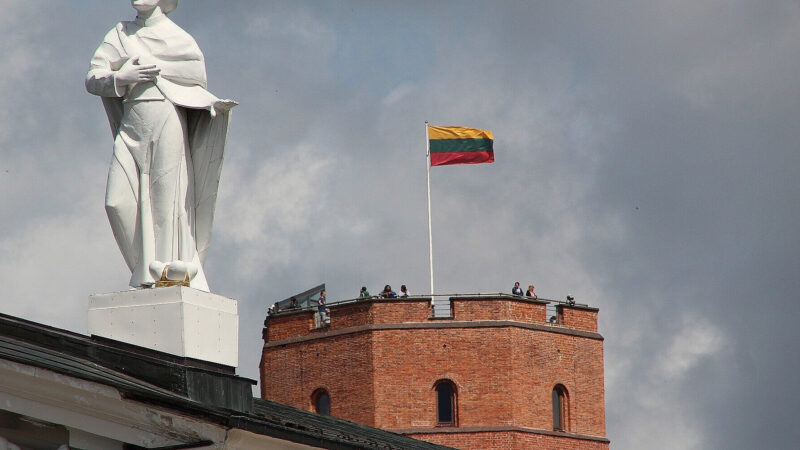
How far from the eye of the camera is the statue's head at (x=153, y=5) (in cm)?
1487

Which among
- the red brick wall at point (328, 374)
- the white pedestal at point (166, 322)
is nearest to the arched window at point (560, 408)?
the red brick wall at point (328, 374)

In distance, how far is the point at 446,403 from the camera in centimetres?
→ 7275

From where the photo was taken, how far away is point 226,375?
1331cm

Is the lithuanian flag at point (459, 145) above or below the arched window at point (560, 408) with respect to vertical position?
above

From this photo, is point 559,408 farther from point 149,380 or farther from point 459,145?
point 149,380

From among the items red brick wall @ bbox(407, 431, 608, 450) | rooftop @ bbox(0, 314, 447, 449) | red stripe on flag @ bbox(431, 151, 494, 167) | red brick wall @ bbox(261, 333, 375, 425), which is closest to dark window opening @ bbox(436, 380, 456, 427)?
red brick wall @ bbox(407, 431, 608, 450)

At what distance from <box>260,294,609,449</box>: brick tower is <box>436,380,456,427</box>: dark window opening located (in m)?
0.03

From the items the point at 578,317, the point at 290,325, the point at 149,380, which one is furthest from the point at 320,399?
the point at 149,380

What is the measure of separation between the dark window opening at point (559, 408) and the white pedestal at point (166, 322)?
60761 mm

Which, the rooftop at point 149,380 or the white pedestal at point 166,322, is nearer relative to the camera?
the rooftop at point 149,380

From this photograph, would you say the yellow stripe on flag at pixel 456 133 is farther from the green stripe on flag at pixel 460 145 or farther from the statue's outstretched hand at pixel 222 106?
the statue's outstretched hand at pixel 222 106

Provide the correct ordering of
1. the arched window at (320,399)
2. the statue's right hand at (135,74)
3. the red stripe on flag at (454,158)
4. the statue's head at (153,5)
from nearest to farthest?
the statue's right hand at (135,74)
the statue's head at (153,5)
the arched window at (320,399)
the red stripe on flag at (454,158)

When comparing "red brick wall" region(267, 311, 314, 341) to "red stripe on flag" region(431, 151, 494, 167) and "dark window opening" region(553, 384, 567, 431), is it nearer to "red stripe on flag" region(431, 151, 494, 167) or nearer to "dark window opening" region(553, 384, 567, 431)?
"red stripe on flag" region(431, 151, 494, 167)

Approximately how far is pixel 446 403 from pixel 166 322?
195 ft
